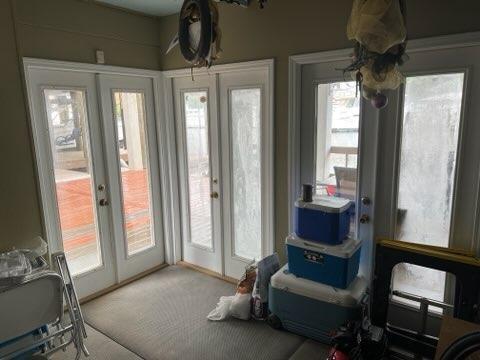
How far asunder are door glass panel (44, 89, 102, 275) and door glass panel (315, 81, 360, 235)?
6.40 ft

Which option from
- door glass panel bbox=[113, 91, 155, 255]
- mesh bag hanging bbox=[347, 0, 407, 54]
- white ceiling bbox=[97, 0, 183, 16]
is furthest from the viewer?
door glass panel bbox=[113, 91, 155, 255]

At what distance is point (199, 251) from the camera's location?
3.72 meters

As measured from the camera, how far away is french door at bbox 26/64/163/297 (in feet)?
9.12

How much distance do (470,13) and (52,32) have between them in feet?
9.17

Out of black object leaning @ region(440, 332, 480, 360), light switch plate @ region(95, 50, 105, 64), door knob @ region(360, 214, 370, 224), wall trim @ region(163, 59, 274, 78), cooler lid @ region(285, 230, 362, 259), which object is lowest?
cooler lid @ region(285, 230, 362, 259)

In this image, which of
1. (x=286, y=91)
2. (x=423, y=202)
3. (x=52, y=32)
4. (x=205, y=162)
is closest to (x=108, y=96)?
(x=52, y=32)

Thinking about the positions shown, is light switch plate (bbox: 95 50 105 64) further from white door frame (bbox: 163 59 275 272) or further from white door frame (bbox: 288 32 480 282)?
white door frame (bbox: 288 32 480 282)

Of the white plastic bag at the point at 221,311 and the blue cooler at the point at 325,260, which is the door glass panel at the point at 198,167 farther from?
the blue cooler at the point at 325,260

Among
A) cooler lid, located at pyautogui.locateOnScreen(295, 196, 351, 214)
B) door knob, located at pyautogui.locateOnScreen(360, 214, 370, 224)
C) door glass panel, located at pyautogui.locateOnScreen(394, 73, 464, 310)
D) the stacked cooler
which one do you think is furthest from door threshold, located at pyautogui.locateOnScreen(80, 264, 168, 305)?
door glass panel, located at pyautogui.locateOnScreen(394, 73, 464, 310)

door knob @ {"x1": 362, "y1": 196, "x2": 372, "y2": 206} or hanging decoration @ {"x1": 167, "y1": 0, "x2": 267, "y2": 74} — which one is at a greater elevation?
hanging decoration @ {"x1": 167, "y1": 0, "x2": 267, "y2": 74}

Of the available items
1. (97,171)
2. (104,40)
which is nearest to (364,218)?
(97,171)

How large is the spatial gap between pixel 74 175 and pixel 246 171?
147cm

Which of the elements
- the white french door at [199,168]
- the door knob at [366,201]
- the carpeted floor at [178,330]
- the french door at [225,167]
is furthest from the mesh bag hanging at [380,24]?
the carpeted floor at [178,330]

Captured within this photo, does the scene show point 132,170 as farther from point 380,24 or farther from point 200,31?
point 380,24
